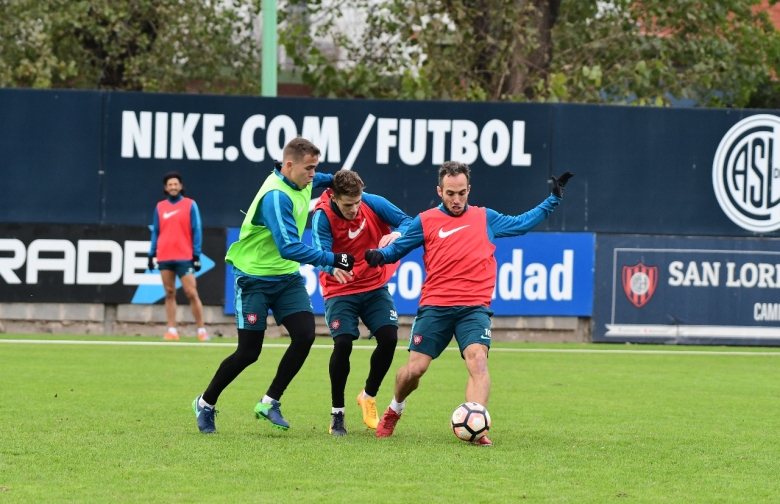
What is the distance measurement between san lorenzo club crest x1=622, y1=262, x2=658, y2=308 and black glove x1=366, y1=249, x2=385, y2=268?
8899mm

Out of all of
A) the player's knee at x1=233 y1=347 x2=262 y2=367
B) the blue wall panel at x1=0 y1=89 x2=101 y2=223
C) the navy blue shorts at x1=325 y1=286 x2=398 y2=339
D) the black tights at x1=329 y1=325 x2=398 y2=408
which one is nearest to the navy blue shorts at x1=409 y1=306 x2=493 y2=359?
the black tights at x1=329 y1=325 x2=398 y2=408

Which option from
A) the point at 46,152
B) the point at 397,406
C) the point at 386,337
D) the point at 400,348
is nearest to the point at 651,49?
the point at 400,348

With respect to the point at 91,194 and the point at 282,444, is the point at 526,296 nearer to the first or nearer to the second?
the point at 91,194

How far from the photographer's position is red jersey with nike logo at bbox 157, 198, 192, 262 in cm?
1549

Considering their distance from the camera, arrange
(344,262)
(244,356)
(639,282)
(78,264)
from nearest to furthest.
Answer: (344,262) → (244,356) → (78,264) → (639,282)

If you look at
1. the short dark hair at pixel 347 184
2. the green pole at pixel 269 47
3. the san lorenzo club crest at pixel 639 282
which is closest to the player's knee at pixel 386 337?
the short dark hair at pixel 347 184

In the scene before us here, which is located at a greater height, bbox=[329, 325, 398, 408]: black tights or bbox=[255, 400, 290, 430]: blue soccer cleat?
bbox=[329, 325, 398, 408]: black tights

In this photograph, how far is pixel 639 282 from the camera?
1633 cm

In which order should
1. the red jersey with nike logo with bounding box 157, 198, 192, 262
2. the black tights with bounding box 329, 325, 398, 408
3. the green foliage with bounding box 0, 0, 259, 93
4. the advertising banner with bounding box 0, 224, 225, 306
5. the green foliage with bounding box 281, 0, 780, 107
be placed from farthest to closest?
1. the green foliage with bounding box 0, 0, 259, 93
2. the green foliage with bounding box 281, 0, 780, 107
3. the advertising banner with bounding box 0, 224, 225, 306
4. the red jersey with nike logo with bounding box 157, 198, 192, 262
5. the black tights with bounding box 329, 325, 398, 408

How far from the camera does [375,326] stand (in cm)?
873

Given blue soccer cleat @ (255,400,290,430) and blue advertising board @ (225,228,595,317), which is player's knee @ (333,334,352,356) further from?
blue advertising board @ (225,228,595,317)

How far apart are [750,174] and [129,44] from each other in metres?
14.5

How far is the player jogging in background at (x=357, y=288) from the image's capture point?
27.9 feet

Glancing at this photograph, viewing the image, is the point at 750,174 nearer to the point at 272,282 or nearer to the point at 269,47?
the point at 269,47
